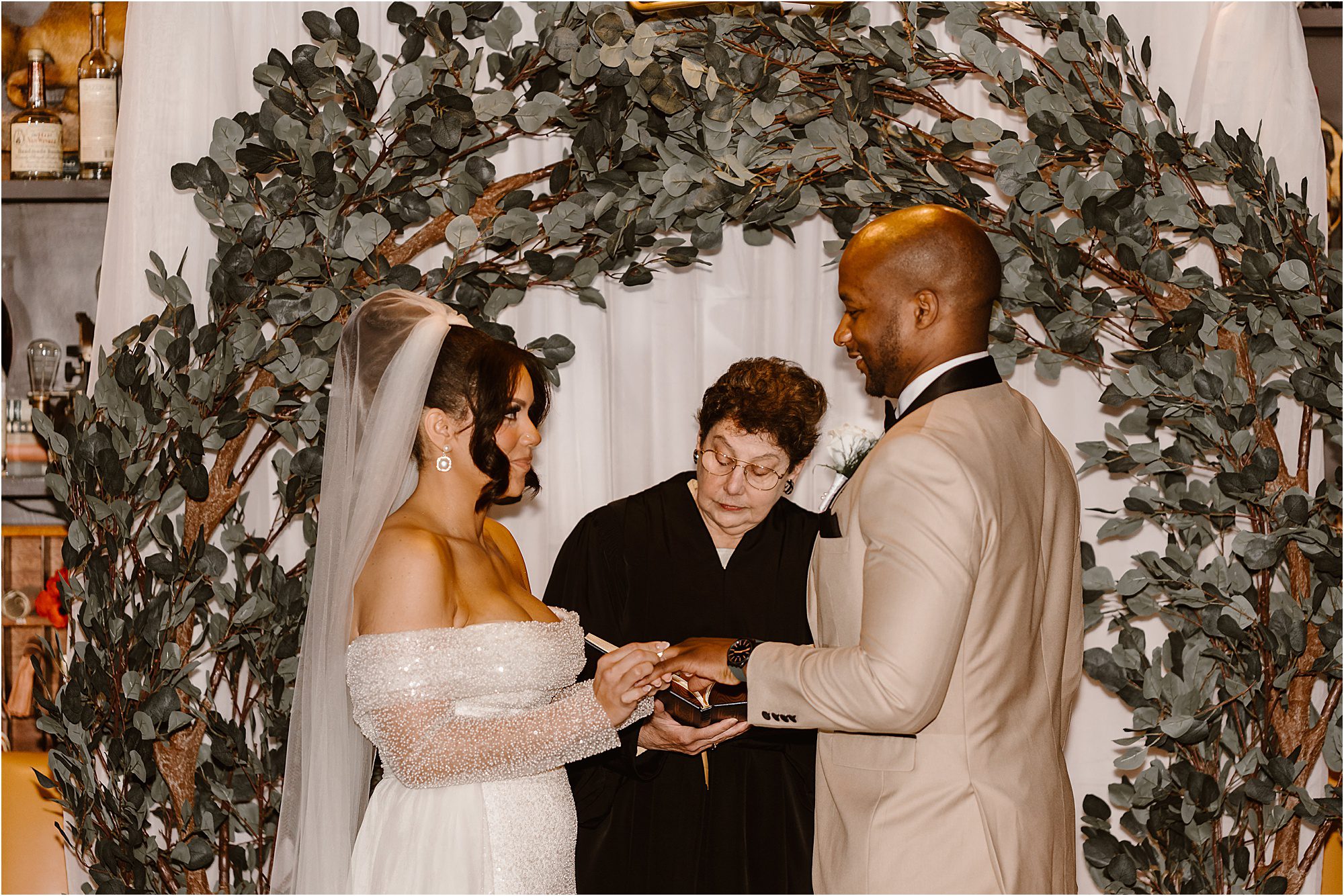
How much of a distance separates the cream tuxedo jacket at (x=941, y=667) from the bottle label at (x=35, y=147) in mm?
2505

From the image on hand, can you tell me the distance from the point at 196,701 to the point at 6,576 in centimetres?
126

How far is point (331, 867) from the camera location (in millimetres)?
2344

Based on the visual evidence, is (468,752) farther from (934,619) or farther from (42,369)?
(42,369)

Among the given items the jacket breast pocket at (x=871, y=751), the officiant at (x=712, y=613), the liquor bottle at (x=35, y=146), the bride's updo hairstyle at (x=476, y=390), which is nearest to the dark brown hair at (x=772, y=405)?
the officiant at (x=712, y=613)

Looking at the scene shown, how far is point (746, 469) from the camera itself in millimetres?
2732

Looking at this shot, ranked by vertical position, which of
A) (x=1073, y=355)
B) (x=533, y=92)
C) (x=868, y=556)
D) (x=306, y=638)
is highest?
(x=533, y=92)

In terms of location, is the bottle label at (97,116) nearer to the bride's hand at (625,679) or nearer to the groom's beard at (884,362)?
the bride's hand at (625,679)

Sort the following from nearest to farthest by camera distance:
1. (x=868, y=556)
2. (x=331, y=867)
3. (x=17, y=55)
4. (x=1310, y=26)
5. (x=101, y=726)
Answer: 1. (x=868, y=556)
2. (x=331, y=867)
3. (x=101, y=726)
4. (x=1310, y=26)
5. (x=17, y=55)

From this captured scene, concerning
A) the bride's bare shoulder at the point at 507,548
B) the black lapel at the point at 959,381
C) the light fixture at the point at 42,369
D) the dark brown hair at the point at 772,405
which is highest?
the light fixture at the point at 42,369

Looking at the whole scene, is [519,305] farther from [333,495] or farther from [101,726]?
[101,726]

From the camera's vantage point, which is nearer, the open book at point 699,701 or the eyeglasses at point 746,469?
the open book at point 699,701

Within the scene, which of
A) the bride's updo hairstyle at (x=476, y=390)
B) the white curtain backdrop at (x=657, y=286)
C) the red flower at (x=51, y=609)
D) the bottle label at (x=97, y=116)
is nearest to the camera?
the bride's updo hairstyle at (x=476, y=390)

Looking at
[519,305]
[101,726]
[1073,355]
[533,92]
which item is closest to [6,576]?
[101,726]

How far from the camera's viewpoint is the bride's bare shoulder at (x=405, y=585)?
2.14 m
